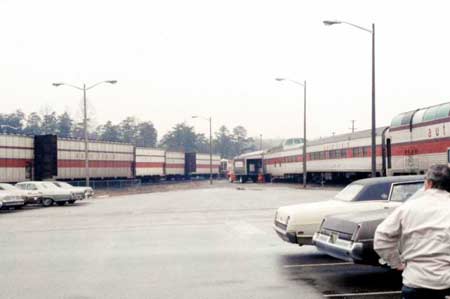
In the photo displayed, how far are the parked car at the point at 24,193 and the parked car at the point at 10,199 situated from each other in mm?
418

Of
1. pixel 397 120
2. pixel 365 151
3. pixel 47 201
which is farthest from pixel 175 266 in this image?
pixel 365 151

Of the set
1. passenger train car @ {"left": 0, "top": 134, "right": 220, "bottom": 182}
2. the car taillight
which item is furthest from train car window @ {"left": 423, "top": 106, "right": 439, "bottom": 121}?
passenger train car @ {"left": 0, "top": 134, "right": 220, "bottom": 182}

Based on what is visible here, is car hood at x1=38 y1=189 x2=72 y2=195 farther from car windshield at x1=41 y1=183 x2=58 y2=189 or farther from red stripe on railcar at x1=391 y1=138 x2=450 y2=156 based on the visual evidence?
red stripe on railcar at x1=391 y1=138 x2=450 y2=156

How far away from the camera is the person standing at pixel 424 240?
13.0 feet

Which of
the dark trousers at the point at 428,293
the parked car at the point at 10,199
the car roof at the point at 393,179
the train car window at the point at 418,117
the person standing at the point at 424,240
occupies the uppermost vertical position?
the train car window at the point at 418,117

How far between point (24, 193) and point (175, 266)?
2161 cm

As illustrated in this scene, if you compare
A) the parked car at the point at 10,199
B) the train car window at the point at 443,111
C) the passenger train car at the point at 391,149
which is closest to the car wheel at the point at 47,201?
the parked car at the point at 10,199

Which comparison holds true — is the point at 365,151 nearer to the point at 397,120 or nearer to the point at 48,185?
the point at 397,120

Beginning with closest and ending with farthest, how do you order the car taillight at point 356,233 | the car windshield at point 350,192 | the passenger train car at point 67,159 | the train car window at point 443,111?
the car taillight at point 356,233
the car windshield at point 350,192
the train car window at point 443,111
the passenger train car at point 67,159

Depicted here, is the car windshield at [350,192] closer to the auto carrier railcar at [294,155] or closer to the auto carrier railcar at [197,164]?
the auto carrier railcar at [294,155]

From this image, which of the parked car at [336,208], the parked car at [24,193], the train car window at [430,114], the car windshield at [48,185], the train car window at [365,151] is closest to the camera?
the parked car at [336,208]

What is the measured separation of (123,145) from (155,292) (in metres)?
53.9

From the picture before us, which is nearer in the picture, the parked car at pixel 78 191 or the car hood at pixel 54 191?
the car hood at pixel 54 191

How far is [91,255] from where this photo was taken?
39.8 feet
